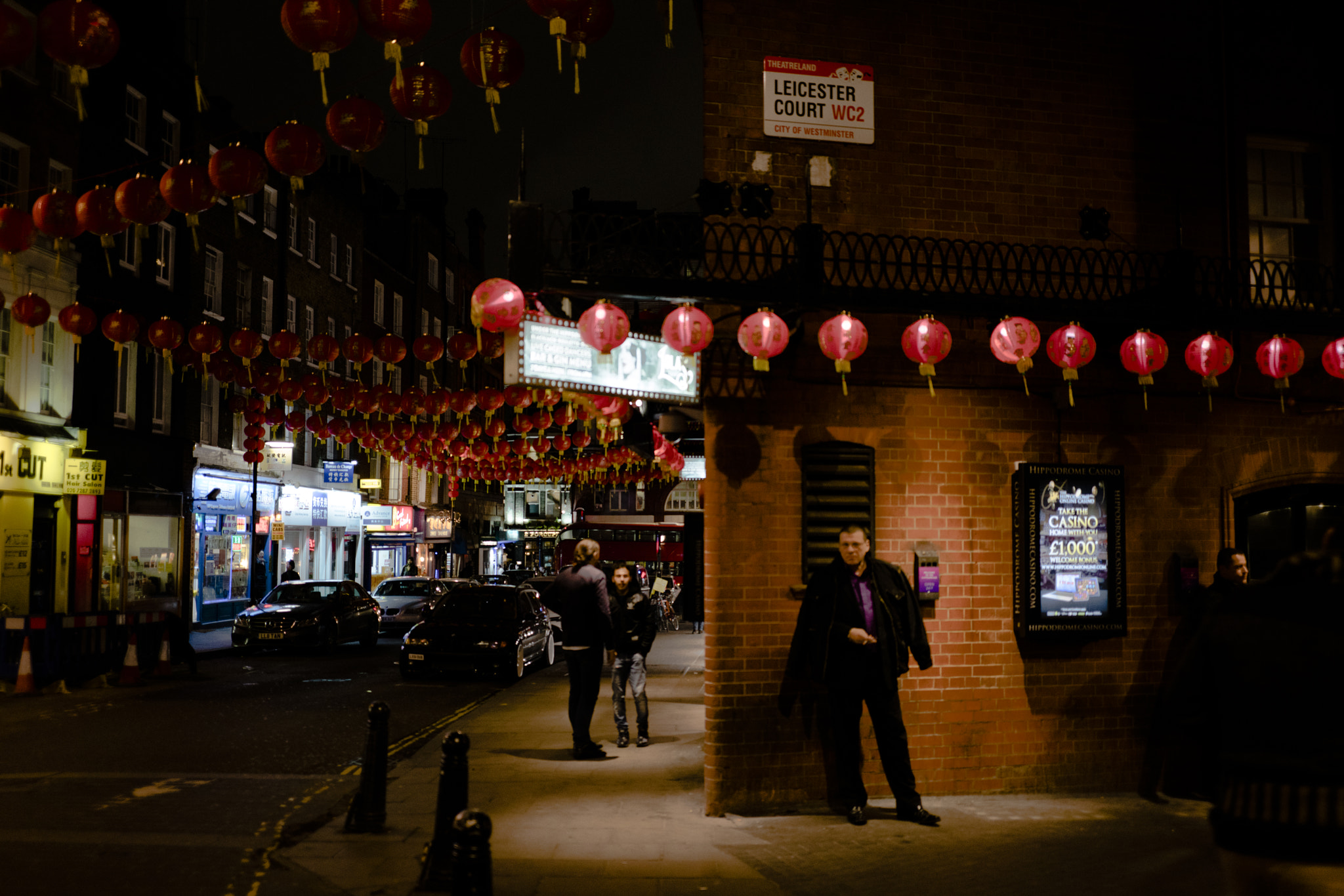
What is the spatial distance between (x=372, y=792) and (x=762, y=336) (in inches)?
167

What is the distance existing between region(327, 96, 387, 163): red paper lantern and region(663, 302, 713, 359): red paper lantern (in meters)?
2.64

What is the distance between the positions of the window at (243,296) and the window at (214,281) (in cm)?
120

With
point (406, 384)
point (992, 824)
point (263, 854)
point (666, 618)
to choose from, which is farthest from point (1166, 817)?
point (406, 384)

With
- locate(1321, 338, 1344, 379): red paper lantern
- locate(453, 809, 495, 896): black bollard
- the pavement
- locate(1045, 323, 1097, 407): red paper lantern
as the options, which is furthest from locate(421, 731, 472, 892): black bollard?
locate(1321, 338, 1344, 379): red paper lantern

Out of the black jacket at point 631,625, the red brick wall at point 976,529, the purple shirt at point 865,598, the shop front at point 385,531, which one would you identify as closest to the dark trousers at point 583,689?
the black jacket at point 631,625

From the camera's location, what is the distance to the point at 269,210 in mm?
34625

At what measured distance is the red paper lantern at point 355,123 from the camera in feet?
26.5

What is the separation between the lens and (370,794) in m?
7.48

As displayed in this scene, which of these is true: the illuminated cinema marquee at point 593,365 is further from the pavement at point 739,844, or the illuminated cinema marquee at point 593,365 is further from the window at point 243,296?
the window at point 243,296

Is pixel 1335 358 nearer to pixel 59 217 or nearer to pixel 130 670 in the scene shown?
pixel 59 217

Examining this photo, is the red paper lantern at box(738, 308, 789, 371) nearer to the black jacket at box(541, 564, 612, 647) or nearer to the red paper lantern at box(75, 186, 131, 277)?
the black jacket at box(541, 564, 612, 647)

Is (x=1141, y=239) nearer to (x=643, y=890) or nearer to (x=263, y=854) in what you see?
(x=643, y=890)

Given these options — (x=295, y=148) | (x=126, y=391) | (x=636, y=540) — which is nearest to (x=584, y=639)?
(x=295, y=148)

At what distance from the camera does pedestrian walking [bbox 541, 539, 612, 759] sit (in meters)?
10.2
